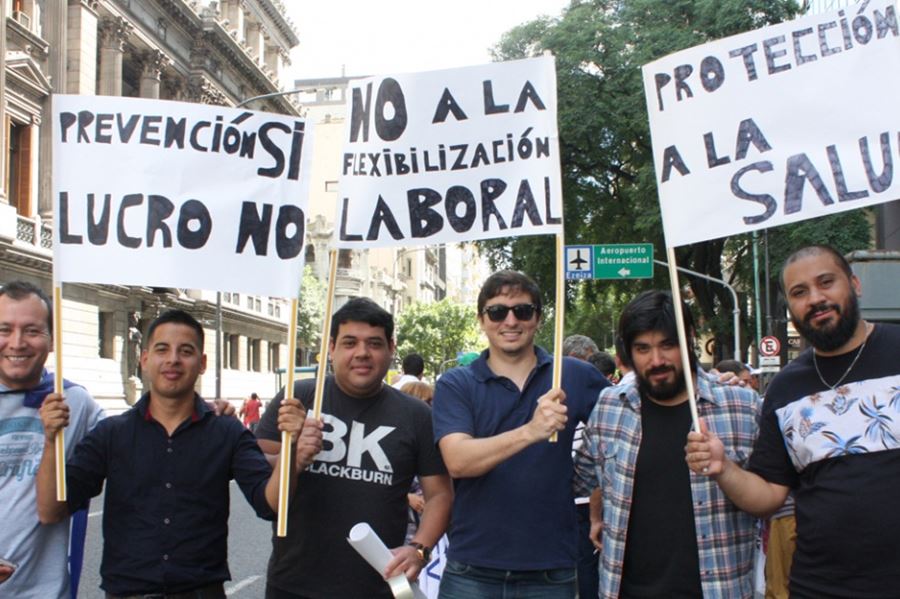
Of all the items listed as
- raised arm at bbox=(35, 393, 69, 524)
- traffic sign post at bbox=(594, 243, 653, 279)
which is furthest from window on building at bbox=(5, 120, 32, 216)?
raised arm at bbox=(35, 393, 69, 524)

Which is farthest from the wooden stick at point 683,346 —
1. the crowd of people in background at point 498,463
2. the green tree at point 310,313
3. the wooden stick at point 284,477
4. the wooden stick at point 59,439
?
the green tree at point 310,313

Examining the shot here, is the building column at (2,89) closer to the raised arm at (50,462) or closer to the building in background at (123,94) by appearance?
the building in background at (123,94)

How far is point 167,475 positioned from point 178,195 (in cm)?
111

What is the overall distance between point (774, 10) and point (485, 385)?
25.2 metres

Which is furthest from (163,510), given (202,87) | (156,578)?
(202,87)

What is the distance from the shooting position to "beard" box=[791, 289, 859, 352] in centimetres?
327

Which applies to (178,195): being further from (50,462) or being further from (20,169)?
(20,169)

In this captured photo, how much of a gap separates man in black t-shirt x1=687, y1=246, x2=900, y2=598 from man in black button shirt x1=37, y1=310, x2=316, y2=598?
167cm

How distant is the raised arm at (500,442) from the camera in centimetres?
345

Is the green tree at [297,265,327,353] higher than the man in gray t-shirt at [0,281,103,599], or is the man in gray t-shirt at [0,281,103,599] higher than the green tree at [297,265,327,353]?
the green tree at [297,265,327,353]

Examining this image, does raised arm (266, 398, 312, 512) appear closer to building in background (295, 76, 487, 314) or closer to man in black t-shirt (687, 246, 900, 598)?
man in black t-shirt (687, 246, 900, 598)

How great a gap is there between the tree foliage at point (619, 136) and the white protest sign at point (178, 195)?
69.2 feet

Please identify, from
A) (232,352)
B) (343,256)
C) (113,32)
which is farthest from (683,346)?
(343,256)

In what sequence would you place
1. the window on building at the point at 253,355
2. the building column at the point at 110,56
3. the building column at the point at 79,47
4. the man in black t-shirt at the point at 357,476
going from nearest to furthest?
the man in black t-shirt at the point at 357,476 < the building column at the point at 79,47 < the building column at the point at 110,56 < the window on building at the point at 253,355
